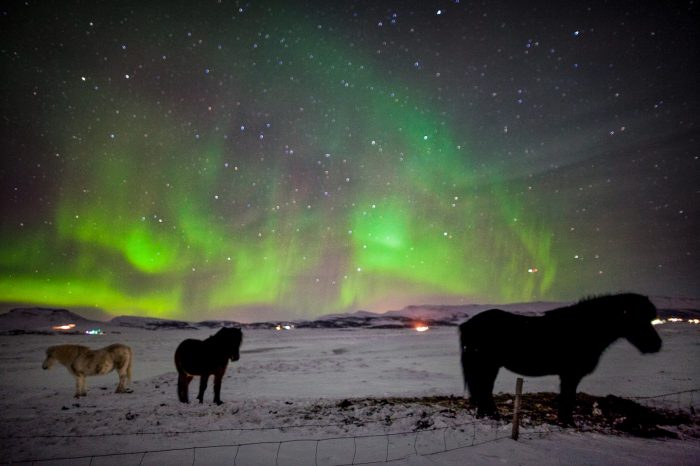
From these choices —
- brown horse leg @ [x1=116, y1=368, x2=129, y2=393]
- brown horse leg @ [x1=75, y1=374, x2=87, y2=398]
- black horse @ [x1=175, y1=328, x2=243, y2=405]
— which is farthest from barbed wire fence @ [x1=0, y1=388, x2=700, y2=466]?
brown horse leg @ [x1=116, y1=368, x2=129, y2=393]

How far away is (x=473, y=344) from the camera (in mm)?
7395

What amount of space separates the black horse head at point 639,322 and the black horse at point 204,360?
346 inches

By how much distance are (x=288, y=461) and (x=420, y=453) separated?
215 cm

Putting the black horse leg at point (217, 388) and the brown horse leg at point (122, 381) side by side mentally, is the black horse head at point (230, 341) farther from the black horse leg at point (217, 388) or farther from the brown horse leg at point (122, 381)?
the brown horse leg at point (122, 381)

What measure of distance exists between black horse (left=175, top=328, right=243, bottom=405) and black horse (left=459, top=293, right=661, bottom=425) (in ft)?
21.0

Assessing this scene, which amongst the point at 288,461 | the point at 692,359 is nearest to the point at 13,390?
the point at 288,461

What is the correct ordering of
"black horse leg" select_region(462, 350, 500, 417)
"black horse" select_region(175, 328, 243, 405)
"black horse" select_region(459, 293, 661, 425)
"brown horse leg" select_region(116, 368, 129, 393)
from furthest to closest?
"brown horse leg" select_region(116, 368, 129, 393), "black horse" select_region(175, 328, 243, 405), "black horse leg" select_region(462, 350, 500, 417), "black horse" select_region(459, 293, 661, 425)

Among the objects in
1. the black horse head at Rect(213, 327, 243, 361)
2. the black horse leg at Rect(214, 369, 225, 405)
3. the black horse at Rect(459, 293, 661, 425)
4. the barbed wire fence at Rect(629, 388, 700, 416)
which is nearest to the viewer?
the black horse at Rect(459, 293, 661, 425)

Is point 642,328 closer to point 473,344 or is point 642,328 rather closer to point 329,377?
point 473,344

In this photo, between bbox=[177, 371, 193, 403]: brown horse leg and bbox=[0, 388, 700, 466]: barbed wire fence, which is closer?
bbox=[0, 388, 700, 466]: barbed wire fence

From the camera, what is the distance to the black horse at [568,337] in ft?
22.2

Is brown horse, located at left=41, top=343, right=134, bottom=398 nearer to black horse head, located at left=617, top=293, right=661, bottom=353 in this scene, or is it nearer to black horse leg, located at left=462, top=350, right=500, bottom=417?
black horse leg, located at left=462, top=350, right=500, bottom=417

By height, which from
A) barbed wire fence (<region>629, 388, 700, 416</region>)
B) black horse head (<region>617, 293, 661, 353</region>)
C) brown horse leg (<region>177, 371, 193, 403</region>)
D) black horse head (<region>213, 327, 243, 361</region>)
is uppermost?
black horse head (<region>617, 293, 661, 353</region>)

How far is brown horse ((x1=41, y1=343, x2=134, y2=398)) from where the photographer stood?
10.2m
